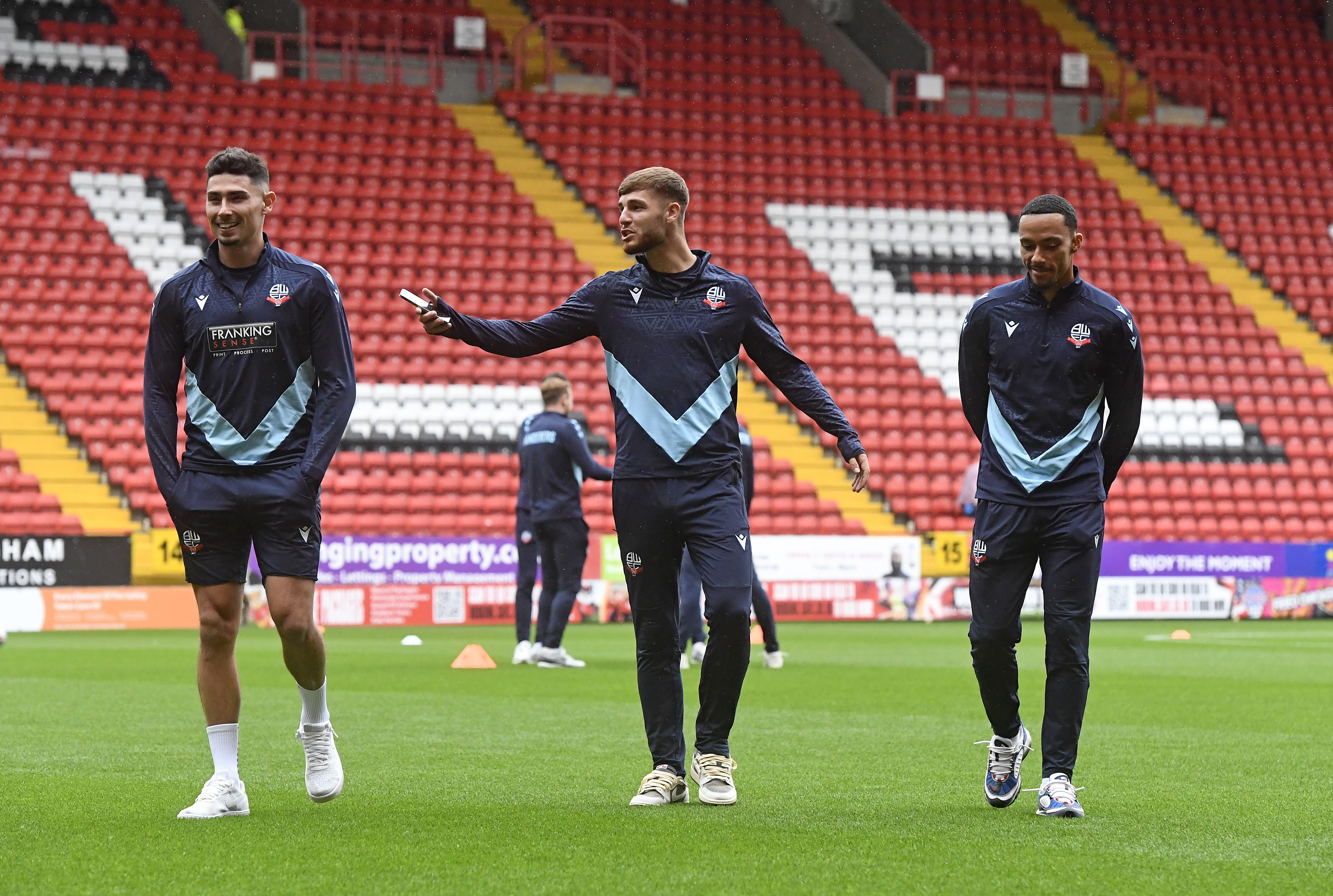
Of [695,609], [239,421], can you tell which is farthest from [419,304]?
[695,609]

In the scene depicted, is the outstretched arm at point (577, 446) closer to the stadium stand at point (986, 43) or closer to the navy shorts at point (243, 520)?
the navy shorts at point (243, 520)

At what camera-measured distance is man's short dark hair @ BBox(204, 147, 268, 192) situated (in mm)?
5410

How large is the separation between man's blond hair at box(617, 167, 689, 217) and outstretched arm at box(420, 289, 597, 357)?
0.40 meters

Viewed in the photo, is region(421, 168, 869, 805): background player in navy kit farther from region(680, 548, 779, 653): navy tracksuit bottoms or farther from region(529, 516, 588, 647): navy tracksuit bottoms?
region(529, 516, 588, 647): navy tracksuit bottoms

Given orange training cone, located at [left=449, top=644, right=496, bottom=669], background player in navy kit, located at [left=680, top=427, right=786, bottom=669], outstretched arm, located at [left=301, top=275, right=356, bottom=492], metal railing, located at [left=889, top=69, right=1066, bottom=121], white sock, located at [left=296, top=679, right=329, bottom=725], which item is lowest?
orange training cone, located at [left=449, top=644, right=496, bottom=669]

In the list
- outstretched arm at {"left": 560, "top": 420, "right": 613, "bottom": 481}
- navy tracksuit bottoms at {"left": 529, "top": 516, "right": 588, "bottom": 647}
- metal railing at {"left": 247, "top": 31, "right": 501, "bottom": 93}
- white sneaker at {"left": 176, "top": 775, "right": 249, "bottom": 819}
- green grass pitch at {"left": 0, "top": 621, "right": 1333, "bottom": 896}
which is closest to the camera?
green grass pitch at {"left": 0, "top": 621, "right": 1333, "bottom": 896}

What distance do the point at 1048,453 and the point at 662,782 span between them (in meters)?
1.71

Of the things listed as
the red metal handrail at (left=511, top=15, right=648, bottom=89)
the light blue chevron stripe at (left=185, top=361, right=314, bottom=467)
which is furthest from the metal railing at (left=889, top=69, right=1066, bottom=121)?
the light blue chevron stripe at (left=185, top=361, right=314, bottom=467)

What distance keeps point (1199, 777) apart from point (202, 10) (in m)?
24.7

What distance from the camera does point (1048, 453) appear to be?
5680 millimetres

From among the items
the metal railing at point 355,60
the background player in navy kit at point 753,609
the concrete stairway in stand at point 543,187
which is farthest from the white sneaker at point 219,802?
the metal railing at point 355,60

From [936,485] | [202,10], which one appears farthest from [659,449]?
[202,10]

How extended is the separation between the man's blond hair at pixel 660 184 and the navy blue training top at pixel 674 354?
0.26 meters

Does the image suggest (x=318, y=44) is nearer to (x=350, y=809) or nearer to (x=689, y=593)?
(x=689, y=593)
